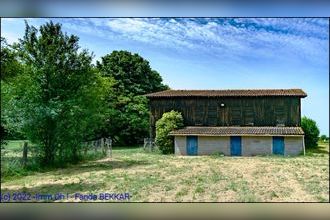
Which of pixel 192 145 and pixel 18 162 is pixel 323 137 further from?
pixel 18 162

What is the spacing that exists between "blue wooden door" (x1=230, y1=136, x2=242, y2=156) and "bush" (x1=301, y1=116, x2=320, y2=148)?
1.16 meters

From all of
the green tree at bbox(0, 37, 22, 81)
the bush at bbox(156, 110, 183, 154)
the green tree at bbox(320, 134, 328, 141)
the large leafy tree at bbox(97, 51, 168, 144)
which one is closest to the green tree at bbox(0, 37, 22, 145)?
the green tree at bbox(0, 37, 22, 81)

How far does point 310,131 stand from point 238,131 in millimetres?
1235

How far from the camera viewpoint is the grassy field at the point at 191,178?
7.27 meters

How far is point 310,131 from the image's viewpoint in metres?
8.14

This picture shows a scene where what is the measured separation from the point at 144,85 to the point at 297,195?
3.15 metres

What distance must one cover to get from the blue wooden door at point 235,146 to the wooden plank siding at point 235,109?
1.01ft

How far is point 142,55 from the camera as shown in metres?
7.98

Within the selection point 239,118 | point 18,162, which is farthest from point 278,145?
point 18,162

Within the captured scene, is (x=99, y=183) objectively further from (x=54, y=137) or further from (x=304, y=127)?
(x=304, y=127)

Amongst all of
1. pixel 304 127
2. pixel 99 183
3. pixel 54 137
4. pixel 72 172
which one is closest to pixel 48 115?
pixel 54 137

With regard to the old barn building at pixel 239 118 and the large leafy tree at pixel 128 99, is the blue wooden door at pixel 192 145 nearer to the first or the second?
the old barn building at pixel 239 118

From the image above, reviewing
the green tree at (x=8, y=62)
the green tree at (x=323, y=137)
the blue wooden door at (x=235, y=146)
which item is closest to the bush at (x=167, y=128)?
the blue wooden door at (x=235, y=146)

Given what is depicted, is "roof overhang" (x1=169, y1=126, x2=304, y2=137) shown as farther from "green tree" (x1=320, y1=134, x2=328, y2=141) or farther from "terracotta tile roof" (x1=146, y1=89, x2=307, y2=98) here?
"terracotta tile roof" (x1=146, y1=89, x2=307, y2=98)
